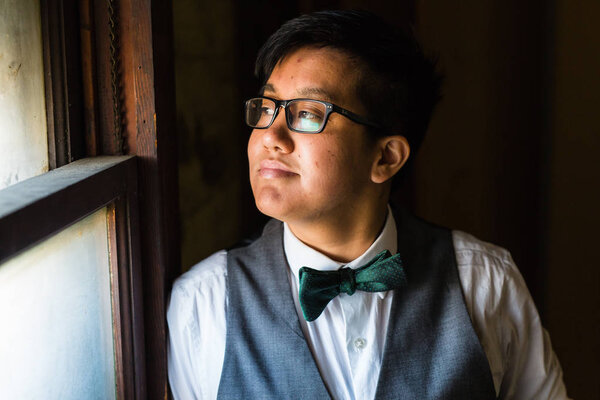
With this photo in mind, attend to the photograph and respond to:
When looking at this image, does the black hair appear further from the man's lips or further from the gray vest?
the gray vest

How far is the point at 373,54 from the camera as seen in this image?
150 cm

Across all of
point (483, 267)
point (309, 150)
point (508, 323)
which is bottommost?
point (508, 323)

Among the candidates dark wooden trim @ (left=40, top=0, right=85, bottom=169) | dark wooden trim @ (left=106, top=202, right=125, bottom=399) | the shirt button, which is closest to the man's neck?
the shirt button

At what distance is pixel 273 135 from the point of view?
1.42 meters

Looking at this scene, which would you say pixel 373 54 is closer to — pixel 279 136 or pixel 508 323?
pixel 279 136

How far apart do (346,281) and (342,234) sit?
15cm

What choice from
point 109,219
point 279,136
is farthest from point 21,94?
point 279,136

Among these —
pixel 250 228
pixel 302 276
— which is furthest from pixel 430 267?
pixel 250 228

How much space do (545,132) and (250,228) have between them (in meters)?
1.35

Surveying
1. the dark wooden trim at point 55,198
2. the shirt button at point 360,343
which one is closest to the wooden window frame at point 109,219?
the dark wooden trim at point 55,198

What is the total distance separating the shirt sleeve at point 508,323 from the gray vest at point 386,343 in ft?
0.22

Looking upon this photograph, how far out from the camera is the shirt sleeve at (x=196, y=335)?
57.3 inches

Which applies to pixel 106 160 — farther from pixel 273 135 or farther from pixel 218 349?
pixel 218 349

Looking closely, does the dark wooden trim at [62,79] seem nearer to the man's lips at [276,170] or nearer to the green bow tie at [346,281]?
the man's lips at [276,170]
